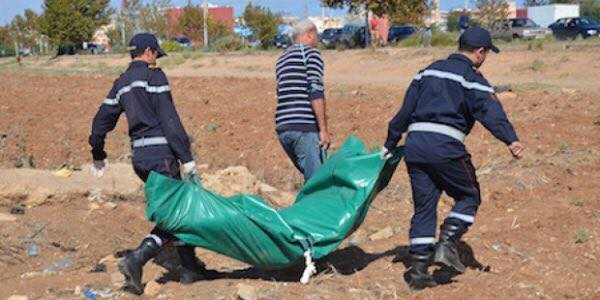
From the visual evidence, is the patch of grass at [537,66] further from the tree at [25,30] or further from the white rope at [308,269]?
the tree at [25,30]

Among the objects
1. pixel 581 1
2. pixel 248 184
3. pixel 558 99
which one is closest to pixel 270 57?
pixel 558 99

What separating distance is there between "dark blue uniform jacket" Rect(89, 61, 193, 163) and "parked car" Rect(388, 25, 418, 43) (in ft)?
100

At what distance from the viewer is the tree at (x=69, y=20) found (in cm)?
5038

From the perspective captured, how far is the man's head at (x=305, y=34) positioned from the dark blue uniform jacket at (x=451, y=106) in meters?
1.13

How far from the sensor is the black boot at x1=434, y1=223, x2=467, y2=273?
5352mm

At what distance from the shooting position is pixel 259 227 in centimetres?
541

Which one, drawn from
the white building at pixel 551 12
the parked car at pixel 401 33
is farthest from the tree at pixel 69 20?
the white building at pixel 551 12

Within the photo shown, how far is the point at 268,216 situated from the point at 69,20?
156ft

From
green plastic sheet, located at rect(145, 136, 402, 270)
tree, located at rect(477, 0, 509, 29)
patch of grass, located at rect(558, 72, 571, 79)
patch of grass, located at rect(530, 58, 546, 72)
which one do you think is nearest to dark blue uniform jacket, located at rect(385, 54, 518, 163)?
green plastic sheet, located at rect(145, 136, 402, 270)

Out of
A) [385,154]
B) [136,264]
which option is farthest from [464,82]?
[136,264]

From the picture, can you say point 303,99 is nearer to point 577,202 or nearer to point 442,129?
point 442,129

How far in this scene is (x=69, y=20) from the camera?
165 ft

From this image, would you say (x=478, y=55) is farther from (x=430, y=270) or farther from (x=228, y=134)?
(x=228, y=134)

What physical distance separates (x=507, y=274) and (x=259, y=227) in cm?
163
